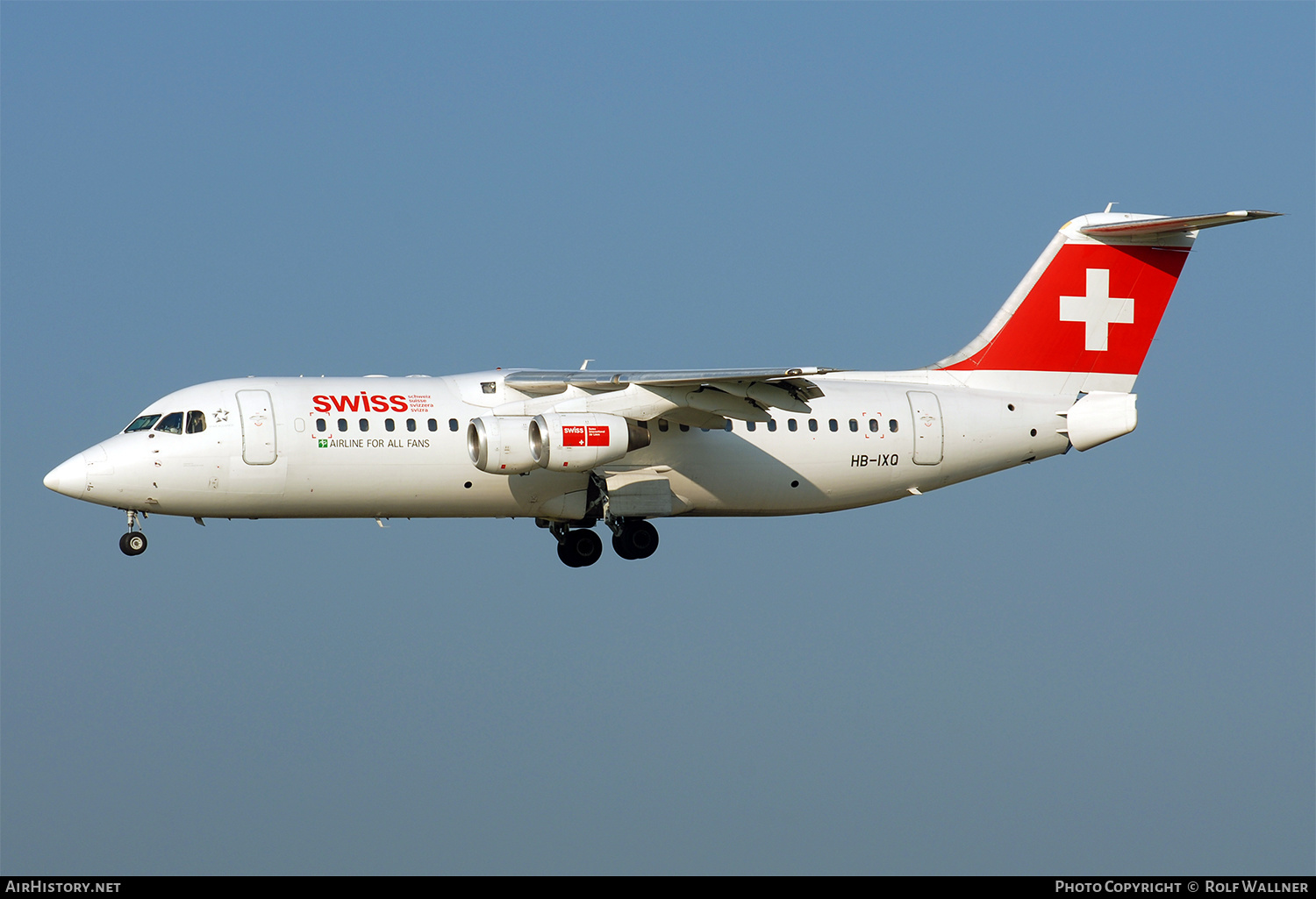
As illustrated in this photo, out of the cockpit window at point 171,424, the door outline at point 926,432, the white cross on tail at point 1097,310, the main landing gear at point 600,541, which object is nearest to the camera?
the cockpit window at point 171,424

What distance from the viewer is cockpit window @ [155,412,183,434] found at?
24.6 meters

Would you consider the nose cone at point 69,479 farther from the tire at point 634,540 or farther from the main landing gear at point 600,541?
the tire at point 634,540

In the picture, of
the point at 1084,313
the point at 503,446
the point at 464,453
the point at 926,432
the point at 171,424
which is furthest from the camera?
the point at 1084,313

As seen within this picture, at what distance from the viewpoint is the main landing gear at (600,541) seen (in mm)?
26469

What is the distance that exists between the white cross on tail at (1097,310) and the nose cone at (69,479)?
15.4 m

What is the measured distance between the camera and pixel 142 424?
2494cm

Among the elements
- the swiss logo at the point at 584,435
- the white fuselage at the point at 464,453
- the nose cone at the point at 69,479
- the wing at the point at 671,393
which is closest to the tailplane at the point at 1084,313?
the white fuselage at the point at 464,453

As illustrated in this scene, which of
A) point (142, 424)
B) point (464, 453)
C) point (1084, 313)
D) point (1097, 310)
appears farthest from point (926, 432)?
point (142, 424)

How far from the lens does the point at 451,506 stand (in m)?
25.3

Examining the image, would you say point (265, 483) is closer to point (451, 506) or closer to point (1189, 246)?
point (451, 506)

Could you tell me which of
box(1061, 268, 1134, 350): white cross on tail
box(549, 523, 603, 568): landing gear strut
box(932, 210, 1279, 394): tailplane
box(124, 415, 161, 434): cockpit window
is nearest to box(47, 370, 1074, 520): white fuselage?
box(124, 415, 161, 434): cockpit window

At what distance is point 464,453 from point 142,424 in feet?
15.2

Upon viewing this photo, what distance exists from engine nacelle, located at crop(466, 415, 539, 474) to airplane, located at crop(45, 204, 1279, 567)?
3 cm

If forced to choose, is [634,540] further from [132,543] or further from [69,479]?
[69,479]
